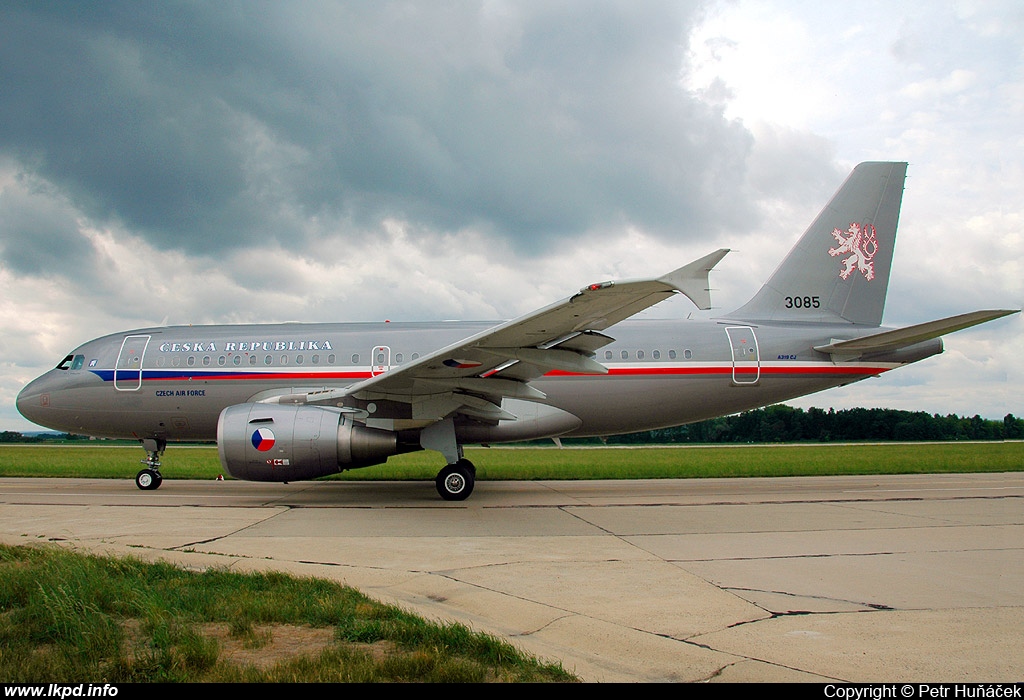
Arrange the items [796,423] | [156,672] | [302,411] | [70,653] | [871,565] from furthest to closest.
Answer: [796,423], [302,411], [871,565], [70,653], [156,672]

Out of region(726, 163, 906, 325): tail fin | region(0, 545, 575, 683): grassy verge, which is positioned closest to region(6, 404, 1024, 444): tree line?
region(726, 163, 906, 325): tail fin

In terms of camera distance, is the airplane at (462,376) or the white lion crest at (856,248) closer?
the airplane at (462,376)

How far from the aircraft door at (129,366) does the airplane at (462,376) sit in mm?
30

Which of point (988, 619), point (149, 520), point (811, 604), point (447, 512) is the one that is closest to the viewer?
point (988, 619)

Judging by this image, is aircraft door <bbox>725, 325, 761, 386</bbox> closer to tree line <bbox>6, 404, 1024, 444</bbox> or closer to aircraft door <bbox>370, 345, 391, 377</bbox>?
aircraft door <bbox>370, 345, 391, 377</bbox>

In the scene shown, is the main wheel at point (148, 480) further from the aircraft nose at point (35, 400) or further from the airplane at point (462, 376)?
the aircraft nose at point (35, 400)

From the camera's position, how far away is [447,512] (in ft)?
34.4

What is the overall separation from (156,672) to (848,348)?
13748 mm

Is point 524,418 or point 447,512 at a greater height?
point 524,418

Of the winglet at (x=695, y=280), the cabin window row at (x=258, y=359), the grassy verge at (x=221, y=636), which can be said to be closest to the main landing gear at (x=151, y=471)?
the cabin window row at (x=258, y=359)

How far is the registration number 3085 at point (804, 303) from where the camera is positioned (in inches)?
591

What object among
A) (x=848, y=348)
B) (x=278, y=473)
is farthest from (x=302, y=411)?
(x=848, y=348)

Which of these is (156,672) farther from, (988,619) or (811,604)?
(988,619)

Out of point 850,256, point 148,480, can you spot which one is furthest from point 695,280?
point 148,480
